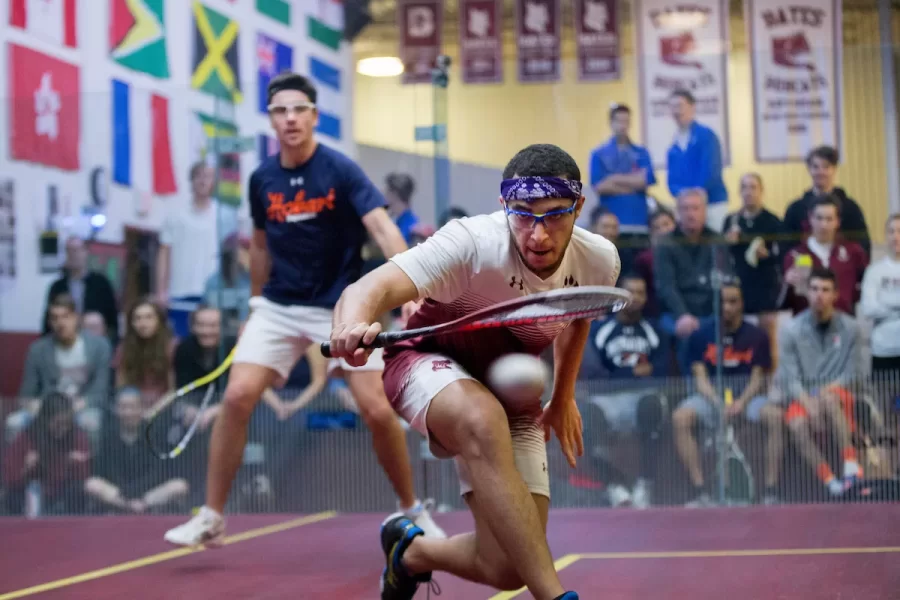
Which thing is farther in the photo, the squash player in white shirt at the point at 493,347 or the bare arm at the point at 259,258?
the bare arm at the point at 259,258

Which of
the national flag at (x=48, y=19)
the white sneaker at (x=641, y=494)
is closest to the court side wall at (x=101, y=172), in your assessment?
the national flag at (x=48, y=19)

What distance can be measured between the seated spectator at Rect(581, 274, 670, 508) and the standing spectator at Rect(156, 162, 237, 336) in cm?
211

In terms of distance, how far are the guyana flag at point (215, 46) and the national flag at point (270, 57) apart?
0.25m

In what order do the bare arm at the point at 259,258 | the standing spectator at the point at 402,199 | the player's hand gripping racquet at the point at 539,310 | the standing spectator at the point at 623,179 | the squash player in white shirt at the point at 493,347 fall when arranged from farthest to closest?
the standing spectator at the point at 402,199 → the standing spectator at the point at 623,179 → the bare arm at the point at 259,258 → the squash player in white shirt at the point at 493,347 → the player's hand gripping racquet at the point at 539,310

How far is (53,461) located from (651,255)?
348 cm

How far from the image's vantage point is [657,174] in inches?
270

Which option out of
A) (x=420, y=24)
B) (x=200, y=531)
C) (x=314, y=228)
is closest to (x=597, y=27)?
(x=420, y=24)

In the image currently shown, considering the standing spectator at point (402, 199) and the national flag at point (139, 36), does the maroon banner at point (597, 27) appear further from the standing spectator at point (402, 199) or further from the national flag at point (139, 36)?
the national flag at point (139, 36)

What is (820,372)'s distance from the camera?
6750 millimetres

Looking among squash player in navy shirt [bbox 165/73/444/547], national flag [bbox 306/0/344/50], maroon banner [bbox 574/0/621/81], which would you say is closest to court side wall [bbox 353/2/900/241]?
maroon banner [bbox 574/0/621/81]

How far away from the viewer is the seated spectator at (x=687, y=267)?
22.4 feet

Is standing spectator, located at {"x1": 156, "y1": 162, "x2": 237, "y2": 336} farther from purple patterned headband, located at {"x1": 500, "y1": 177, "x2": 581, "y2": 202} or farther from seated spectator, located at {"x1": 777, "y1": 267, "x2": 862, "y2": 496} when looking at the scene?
purple patterned headband, located at {"x1": 500, "y1": 177, "x2": 581, "y2": 202}

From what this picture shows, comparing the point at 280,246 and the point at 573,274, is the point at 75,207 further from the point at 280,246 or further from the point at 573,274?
the point at 573,274

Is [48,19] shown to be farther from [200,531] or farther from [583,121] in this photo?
[200,531]
